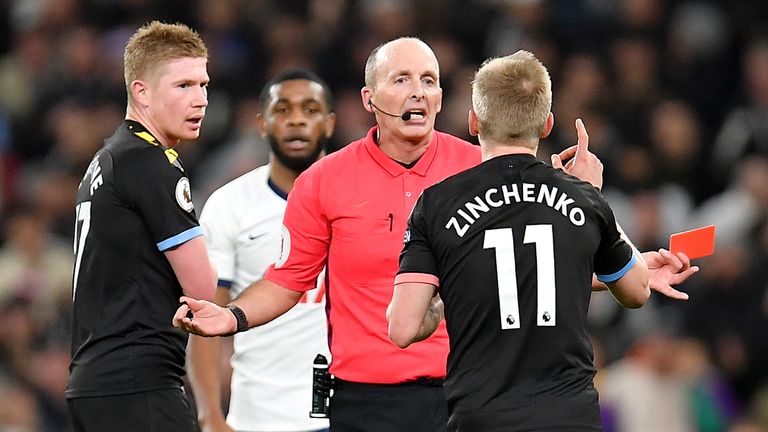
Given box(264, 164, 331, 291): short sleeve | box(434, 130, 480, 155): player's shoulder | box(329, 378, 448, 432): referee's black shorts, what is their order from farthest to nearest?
box(434, 130, 480, 155): player's shoulder < box(264, 164, 331, 291): short sleeve < box(329, 378, 448, 432): referee's black shorts

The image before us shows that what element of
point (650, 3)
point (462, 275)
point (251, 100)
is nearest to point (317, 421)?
point (462, 275)

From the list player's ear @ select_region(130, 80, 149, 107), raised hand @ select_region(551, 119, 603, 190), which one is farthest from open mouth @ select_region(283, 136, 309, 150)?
raised hand @ select_region(551, 119, 603, 190)

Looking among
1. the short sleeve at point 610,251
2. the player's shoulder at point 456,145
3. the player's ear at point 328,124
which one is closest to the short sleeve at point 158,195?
the player's shoulder at point 456,145

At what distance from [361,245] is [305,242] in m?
0.21

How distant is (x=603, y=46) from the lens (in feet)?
35.1

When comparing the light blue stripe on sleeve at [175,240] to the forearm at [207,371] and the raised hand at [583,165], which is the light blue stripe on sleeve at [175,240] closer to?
the raised hand at [583,165]

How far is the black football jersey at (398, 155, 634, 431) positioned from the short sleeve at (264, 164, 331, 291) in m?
0.76

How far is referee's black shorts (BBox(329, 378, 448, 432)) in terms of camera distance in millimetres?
4562

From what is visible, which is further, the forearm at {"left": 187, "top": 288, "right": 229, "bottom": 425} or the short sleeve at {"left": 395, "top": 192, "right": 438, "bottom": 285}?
the forearm at {"left": 187, "top": 288, "right": 229, "bottom": 425}

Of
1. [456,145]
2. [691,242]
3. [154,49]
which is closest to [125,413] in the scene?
[154,49]

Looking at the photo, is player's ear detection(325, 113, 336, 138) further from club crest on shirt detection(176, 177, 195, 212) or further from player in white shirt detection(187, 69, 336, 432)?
club crest on shirt detection(176, 177, 195, 212)

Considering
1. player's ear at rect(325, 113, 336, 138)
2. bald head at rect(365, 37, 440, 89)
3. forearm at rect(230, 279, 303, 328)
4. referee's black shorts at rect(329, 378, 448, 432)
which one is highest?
bald head at rect(365, 37, 440, 89)

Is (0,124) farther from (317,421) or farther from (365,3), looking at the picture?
(317,421)

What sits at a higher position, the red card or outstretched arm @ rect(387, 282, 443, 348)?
the red card
